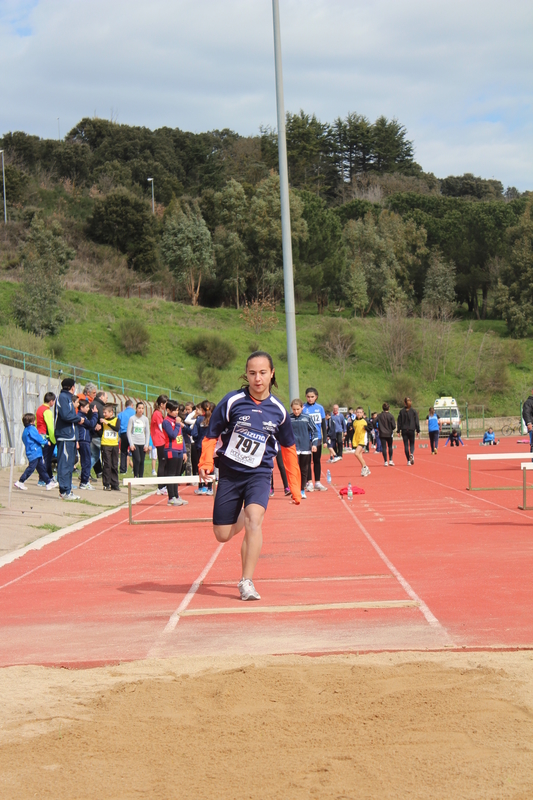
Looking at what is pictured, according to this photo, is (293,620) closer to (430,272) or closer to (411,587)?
(411,587)

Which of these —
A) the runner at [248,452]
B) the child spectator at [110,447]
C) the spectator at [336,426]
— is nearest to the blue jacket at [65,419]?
the child spectator at [110,447]

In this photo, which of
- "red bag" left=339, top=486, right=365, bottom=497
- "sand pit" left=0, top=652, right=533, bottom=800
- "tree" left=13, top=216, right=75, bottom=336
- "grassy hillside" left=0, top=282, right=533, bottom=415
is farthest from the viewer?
"grassy hillside" left=0, top=282, right=533, bottom=415

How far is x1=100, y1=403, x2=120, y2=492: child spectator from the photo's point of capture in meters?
16.9

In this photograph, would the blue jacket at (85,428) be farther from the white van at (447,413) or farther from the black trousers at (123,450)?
the white van at (447,413)

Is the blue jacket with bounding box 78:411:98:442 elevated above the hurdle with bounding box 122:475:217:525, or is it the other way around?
the blue jacket with bounding box 78:411:98:442

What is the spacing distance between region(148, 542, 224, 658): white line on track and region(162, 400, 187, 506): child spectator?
207 inches

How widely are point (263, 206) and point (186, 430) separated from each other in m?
54.6

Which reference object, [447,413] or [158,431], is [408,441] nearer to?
[158,431]

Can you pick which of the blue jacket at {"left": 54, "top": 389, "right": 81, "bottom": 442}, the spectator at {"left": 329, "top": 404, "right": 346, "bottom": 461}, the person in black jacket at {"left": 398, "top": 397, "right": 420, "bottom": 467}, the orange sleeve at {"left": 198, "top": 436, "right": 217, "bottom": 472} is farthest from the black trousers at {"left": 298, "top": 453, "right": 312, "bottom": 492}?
the spectator at {"left": 329, "top": 404, "right": 346, "bottom": 461}

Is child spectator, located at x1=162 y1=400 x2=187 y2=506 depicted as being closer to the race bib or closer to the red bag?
the red bag

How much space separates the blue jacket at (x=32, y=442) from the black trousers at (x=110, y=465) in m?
1.39

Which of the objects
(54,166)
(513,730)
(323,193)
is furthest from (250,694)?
(323,193)

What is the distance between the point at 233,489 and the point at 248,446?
372 mm

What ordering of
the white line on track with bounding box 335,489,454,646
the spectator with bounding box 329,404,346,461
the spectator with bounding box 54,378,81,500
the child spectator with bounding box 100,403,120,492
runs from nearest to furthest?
the white line on track with bounding box 335,489,454,646
the spectator with bounding box 54,378,81,500
the child spectator with bounding box 100,403,120,492
the spectator with bounding box 329,404,346,461
